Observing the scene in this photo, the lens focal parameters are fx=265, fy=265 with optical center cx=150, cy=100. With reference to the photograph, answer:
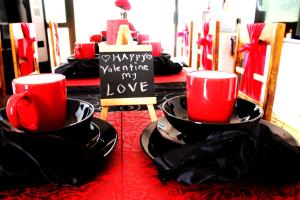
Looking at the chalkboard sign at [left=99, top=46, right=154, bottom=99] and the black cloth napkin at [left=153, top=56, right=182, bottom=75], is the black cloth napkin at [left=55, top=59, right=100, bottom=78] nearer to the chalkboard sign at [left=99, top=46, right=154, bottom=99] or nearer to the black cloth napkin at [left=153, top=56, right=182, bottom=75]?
the black cloth napkin at [left=153, top=56, right=182, bottom=75]

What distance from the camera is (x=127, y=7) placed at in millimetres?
2105

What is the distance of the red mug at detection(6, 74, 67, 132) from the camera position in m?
0.48

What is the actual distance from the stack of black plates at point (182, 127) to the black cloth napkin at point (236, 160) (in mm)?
33

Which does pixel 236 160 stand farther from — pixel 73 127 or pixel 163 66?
pixel 163 66

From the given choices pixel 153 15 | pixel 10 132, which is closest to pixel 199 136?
pixel 10 132

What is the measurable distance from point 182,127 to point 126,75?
1.31 ft

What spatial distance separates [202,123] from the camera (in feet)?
1.68

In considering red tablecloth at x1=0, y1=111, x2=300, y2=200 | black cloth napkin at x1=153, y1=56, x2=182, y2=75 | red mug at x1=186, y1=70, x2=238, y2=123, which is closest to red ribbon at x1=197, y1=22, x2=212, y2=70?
black cloth napkin at x1=153, y1=56, x2=182, y2=75

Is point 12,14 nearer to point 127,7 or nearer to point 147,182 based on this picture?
point 127,7

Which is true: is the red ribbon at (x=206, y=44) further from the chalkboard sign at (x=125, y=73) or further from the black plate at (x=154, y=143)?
the black plate at (x=154, y=143)

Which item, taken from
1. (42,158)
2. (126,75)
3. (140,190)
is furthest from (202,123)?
(126,75)

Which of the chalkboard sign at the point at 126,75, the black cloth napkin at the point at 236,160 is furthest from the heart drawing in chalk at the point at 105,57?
the black cloth napkin at the point at 236,160

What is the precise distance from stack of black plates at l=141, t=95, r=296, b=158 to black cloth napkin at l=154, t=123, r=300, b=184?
3 cm

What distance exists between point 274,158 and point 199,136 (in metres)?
0.14
